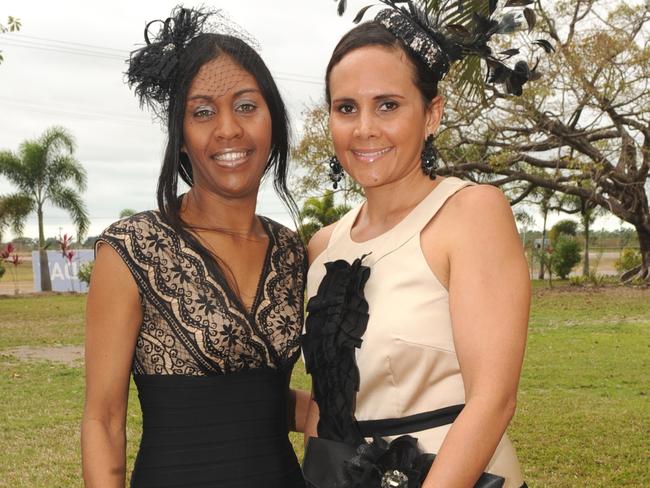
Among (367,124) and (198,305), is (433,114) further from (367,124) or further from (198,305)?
(198,305)

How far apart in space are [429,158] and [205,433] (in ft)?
3.57

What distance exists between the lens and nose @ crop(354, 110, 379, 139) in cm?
230

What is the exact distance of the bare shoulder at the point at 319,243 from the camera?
2789 mm

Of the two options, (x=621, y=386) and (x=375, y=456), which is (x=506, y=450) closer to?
(x=375, y=456)

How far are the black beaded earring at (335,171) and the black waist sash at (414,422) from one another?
3.01ft

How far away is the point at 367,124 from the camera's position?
230 centimetres

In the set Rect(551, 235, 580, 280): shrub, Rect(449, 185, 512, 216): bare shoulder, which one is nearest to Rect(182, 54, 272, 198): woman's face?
Rect(449, 185, 512, 216): bare shoulder

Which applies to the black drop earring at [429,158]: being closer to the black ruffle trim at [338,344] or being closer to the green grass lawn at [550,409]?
the black ruffle trim at [338,344]

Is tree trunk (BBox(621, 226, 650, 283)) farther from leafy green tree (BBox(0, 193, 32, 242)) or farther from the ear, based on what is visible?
the ear

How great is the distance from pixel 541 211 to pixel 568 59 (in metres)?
17.9

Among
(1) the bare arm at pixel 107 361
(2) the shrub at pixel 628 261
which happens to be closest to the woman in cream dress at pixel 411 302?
(1) the bare arm at pixel 107 361

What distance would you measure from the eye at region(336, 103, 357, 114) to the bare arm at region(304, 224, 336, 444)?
549 millimetres

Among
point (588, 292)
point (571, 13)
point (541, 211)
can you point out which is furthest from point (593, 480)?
point (541, 211)

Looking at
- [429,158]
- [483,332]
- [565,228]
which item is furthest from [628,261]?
[483,332]
